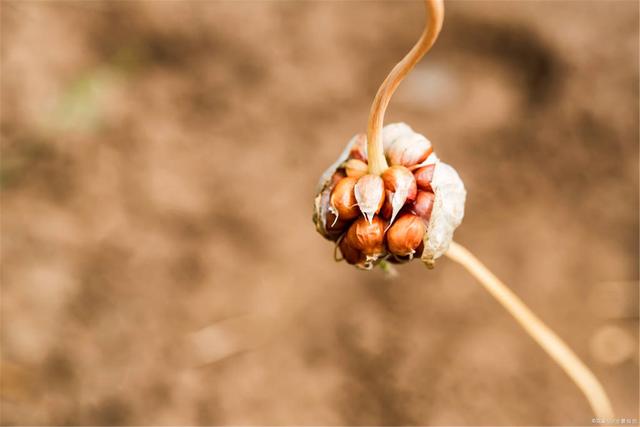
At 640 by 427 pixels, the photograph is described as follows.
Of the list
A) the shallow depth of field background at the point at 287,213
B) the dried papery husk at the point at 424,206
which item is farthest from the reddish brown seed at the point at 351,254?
the shallow depth of field background at the point at 287,213

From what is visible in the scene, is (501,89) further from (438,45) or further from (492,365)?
(492,365)

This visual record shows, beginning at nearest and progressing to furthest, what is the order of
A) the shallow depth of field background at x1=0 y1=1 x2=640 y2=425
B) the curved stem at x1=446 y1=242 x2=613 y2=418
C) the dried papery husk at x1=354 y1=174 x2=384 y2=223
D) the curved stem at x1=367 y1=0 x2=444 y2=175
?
the curved stem at x1=367 y1=0 x2=444 y2=175
the dried papery husk at x1=354 y1=174 x2=384 y2=223
the curved stem at x1=446 y1=242 x2=613 y2=418
the shallow depth of field background at x1=0 y1=1 x2=640 y2=425

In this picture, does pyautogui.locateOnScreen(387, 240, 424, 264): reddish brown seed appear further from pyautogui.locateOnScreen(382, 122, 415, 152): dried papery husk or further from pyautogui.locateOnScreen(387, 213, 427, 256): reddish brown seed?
pyautogui.locateOnScreen(382, 122, 415, 152): dried papery husk

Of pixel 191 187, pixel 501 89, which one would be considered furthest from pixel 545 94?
pixel 191 187

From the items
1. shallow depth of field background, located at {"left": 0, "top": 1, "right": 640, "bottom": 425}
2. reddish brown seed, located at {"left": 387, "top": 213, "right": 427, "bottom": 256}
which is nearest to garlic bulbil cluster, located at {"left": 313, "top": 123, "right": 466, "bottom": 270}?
reddish brown seed, located at {"left": 387, "top": 213, "right": 427, "bottom": 256}

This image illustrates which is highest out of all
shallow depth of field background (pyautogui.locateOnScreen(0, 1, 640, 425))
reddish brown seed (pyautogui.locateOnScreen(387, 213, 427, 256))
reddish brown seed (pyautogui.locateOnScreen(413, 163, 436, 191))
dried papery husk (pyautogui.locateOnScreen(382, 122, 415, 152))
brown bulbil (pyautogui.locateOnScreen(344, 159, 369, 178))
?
shallow depth of field background (pyautogui.locateOnScreen(0, 1, 640, 425))

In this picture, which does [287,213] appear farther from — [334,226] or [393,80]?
[393,80]
